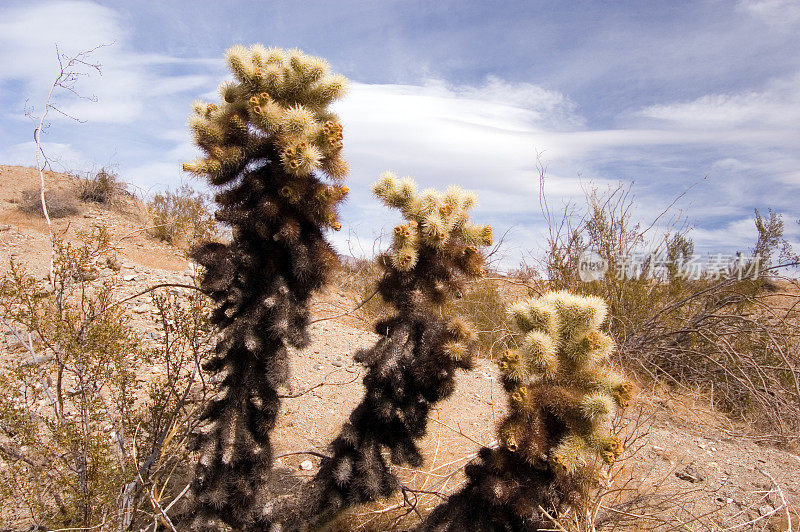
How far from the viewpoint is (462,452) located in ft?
14.4

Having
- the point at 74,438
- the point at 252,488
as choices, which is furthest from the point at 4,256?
the point at 252,488

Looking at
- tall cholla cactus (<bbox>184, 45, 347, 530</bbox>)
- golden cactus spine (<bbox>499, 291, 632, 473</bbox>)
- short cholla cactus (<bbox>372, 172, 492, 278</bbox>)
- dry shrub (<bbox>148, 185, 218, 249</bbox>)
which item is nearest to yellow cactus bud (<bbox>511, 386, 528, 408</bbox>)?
golden cactus spine (<bbox>499, 291, 632, 473</bbox>)

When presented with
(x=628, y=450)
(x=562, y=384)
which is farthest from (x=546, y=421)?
(x=628, y=450)

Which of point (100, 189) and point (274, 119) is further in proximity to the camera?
point (100, 189)

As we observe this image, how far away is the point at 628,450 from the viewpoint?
4.23m

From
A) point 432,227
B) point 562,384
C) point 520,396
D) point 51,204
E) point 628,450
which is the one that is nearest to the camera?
point 520,396

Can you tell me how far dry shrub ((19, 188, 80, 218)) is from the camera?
1215 cm

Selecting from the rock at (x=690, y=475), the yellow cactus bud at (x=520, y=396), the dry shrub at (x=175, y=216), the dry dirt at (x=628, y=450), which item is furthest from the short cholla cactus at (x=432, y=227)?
the dry shrub at (x=175, y=216)

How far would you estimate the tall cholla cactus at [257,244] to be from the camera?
2705 millimetres

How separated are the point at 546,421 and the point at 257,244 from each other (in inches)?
68.9

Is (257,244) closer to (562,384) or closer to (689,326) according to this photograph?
(562,384)

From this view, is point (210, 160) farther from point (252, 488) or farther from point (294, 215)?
point (252, 488)

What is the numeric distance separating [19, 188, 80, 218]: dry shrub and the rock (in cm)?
1304

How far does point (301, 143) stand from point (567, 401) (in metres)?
1.78
